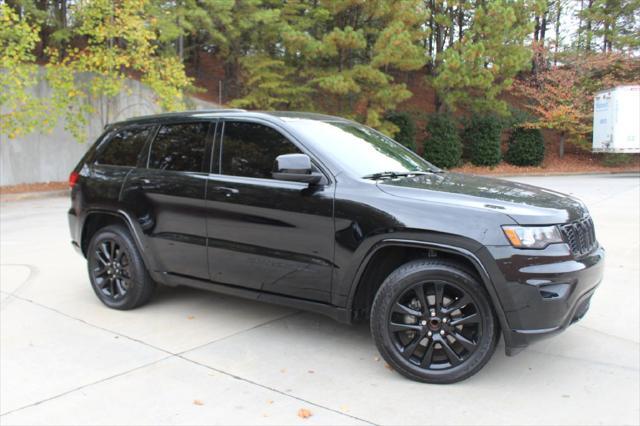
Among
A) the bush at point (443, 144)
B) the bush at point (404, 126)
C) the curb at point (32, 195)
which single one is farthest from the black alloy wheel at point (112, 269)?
the bush at point (443, 144)

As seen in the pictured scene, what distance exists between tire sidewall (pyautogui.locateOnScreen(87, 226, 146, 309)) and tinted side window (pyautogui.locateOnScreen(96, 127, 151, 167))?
649 millimetres

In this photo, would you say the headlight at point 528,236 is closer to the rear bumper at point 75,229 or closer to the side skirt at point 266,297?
the side skirt at point 266,297

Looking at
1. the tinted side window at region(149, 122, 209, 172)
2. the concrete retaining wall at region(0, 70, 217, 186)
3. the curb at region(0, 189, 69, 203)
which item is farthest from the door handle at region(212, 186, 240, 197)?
the concrete retaining wall at region(0, 70, 217, 186)

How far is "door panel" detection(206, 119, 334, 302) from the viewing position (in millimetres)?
3941

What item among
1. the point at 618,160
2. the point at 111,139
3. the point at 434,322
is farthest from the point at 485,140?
the point at 434,322

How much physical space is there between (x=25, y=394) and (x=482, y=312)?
2961 millimetres

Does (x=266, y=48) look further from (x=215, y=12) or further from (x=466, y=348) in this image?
(x=466, y=348)

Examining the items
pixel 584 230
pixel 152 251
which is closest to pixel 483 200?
pixel 584 230

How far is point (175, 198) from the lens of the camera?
15.4ft

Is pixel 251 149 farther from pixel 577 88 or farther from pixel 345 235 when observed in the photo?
pixel 577 88

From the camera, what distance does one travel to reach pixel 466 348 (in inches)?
140

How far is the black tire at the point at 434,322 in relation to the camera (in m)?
3.49

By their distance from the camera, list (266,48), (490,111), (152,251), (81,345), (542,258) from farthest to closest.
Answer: (490,111), (266,48), (152,251), (81,345), (542,258)

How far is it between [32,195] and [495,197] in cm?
1404
